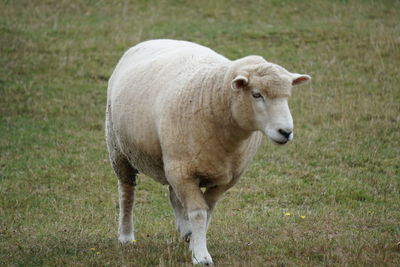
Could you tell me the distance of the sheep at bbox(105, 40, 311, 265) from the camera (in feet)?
19.1

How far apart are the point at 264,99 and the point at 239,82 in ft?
0.84

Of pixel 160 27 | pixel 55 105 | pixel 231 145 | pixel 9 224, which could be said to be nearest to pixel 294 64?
pixel 160 27

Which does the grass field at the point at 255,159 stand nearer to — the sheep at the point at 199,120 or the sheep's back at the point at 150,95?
the sheep at the point at 199,120

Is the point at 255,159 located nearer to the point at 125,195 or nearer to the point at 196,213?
the point at 125,195

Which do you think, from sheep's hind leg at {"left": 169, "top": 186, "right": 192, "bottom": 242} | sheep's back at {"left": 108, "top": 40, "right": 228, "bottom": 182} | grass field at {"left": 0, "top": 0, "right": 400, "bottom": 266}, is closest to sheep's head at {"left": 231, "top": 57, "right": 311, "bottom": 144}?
sheep's back at {"left": 108, "top": 40, "right": 228, "bottom": 182}

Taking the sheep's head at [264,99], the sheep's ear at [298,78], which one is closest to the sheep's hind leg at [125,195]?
the sheep's head at [264,99]

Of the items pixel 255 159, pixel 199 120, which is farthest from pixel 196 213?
pixel 255 159

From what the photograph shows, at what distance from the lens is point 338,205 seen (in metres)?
9.71

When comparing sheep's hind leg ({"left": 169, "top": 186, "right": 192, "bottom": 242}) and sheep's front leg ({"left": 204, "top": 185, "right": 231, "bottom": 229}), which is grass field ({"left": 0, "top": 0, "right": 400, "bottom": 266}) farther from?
sheep's front leg ({"left": 204, "top": 185, "right": 231, "bottom": 229})

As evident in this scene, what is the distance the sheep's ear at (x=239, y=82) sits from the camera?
5.75m

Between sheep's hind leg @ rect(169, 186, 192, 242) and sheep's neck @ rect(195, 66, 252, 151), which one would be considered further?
sheep's hind leg @ rect(169, 186, 192, 242)

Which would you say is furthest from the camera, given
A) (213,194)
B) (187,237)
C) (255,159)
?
(255,159)

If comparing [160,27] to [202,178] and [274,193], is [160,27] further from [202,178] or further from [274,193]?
[202,178]

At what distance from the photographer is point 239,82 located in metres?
5.80
